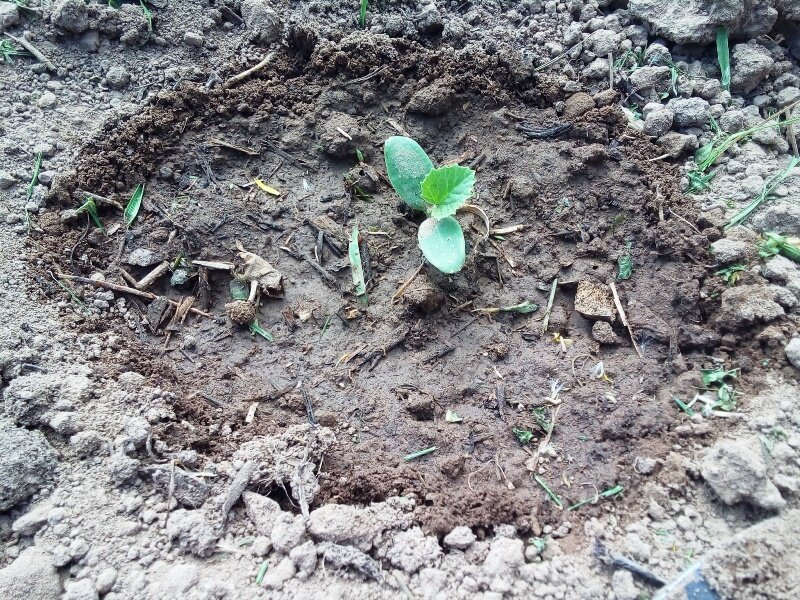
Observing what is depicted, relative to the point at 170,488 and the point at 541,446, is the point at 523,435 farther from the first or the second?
the point at 170,488

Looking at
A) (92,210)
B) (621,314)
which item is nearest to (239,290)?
(92,210)

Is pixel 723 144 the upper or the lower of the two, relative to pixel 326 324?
upper

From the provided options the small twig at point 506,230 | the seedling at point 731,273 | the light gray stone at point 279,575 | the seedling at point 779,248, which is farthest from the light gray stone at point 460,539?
the seedling at point 779,248

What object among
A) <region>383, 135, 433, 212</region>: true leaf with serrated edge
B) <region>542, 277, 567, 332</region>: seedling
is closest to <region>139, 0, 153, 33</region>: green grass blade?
<region>383, 135, 433, 212</region>: true leaf with serrated edge

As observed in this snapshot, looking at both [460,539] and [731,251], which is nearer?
[460,539]

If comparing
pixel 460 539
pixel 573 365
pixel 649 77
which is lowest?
pixel 460 539

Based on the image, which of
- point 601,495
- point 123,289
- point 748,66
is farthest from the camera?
point 748,66

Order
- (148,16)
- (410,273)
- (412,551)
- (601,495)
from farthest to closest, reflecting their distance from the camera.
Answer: (148,16)
(410,273)
(601,495)
(412,551)

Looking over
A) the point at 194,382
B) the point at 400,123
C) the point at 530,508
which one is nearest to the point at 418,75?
the point at 400,123
